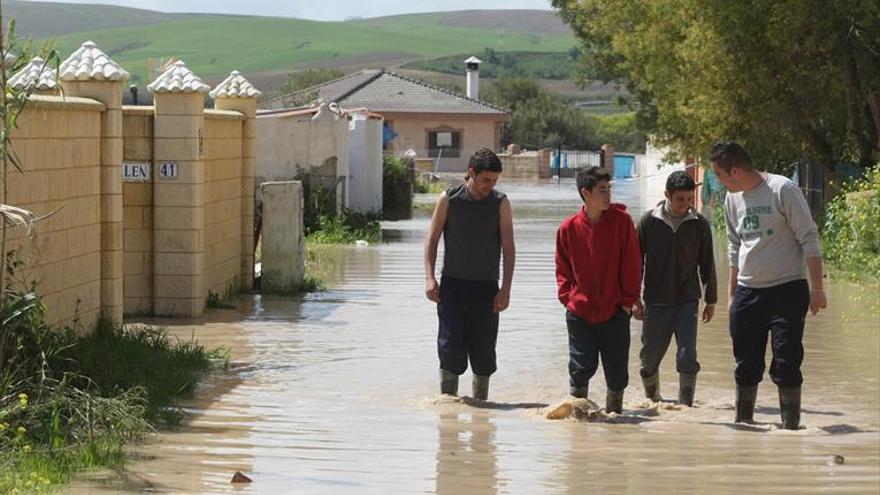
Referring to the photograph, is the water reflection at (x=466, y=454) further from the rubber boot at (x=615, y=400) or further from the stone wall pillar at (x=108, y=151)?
the stone wall pillar at (x=108, y=151)

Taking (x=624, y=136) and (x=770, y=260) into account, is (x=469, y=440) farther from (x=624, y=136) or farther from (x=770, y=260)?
(x=624, y=136)

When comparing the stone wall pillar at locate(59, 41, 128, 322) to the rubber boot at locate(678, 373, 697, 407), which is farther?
the stone wall pillar at locate(59, 41, 128, 322)

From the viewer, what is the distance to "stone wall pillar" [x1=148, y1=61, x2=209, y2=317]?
55.0ft

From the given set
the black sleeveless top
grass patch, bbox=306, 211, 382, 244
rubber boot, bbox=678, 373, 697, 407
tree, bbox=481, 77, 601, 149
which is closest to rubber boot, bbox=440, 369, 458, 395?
the black sleeveless top

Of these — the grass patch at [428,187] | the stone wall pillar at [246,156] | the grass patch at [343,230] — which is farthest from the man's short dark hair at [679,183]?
the grass patch at [428,187]

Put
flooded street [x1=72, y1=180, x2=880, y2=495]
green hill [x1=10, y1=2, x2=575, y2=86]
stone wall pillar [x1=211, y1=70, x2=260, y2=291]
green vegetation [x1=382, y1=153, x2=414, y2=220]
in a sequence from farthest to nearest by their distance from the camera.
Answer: green hill [x1=10, y1=2, x2=575, y2=86] → green vegetation [x1=382, y1=153, x2=414, y2=220] → stone wall pillar [x1=211, y1=70, x2=260, y2=291] → flooded street [x1=72, y1=180, x2=880, y2=495]

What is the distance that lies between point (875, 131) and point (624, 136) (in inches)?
3203

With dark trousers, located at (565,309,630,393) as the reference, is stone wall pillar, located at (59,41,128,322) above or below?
above

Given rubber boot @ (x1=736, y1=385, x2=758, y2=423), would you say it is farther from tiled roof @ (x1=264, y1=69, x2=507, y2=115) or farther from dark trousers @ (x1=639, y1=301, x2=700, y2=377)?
tiled roof @ (x1=264, y1=69, x2=507, y2=115)

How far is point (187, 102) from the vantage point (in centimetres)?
1678

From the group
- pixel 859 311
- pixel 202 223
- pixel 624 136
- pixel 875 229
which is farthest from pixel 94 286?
pixel 624 136

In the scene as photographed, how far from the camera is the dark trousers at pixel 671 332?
38.7ft

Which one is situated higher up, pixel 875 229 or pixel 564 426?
pixel 875 229

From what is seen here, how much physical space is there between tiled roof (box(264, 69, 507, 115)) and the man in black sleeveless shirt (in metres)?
73.8
